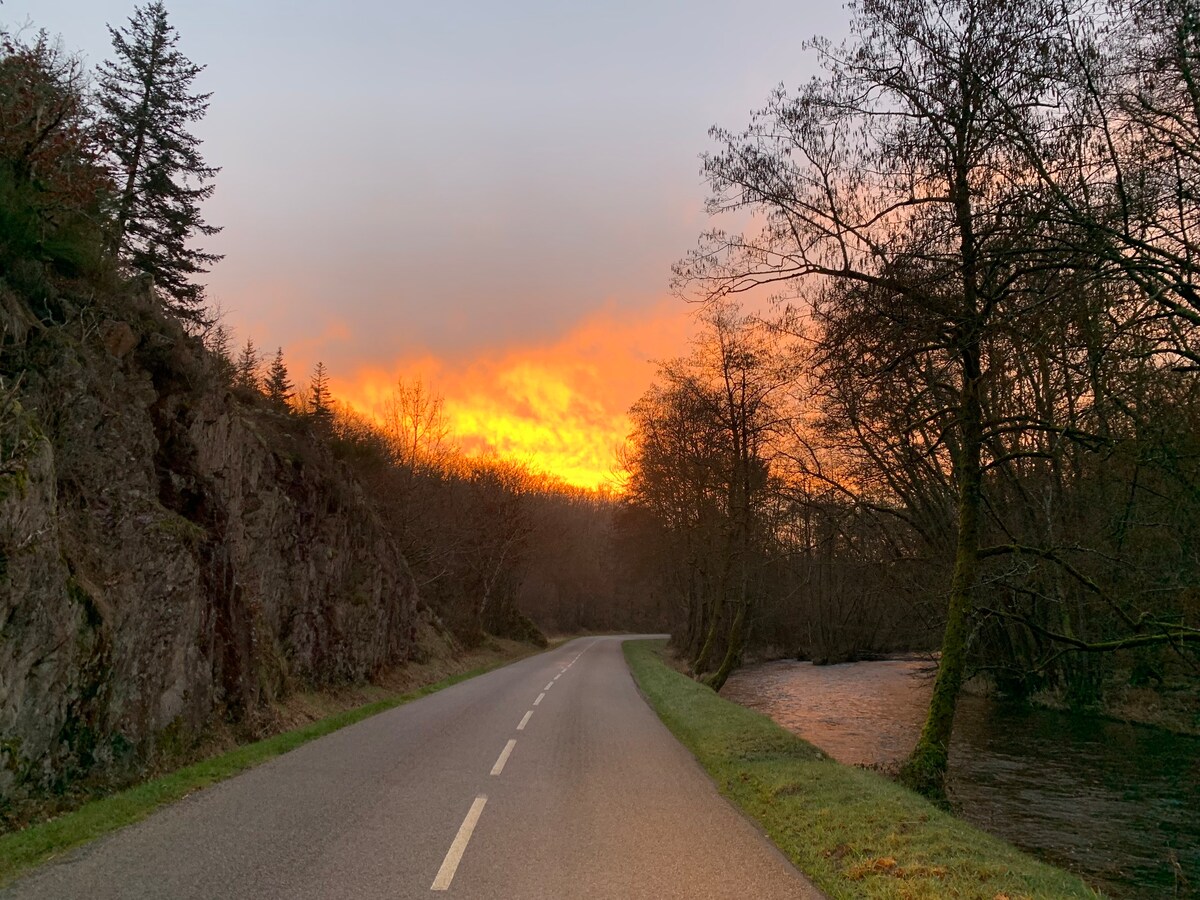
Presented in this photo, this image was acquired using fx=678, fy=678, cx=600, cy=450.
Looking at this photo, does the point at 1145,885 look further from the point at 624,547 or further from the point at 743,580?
the point at 624,547

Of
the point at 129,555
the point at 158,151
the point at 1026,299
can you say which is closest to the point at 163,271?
the point at 158,151

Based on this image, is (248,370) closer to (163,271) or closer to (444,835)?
(163,271)

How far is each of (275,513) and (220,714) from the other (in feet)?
20.5

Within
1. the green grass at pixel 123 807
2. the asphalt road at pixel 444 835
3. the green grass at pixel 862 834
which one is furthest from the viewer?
the green grass at pixel 123 807

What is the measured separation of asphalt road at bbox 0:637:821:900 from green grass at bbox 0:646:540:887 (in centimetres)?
22

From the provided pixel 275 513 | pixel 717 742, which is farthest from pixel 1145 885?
pixel 275 513

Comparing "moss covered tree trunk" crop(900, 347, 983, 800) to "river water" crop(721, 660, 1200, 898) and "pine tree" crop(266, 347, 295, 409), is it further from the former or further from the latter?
"pine tree" crop(266, 347, 295, 409)

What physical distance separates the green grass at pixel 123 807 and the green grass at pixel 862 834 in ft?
20.6

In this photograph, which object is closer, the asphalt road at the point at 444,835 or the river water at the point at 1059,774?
the asphalt road at the point at 444,835

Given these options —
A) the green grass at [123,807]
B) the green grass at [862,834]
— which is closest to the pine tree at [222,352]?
the green grass at [123,807]

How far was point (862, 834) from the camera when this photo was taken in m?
6.30

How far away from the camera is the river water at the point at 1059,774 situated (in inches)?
336

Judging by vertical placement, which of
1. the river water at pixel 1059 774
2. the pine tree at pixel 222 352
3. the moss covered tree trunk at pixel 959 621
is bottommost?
the river water at pixel 1059 774

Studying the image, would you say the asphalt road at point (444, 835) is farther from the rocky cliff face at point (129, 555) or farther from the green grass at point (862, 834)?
the rocky cliff face at point (129, 555)
